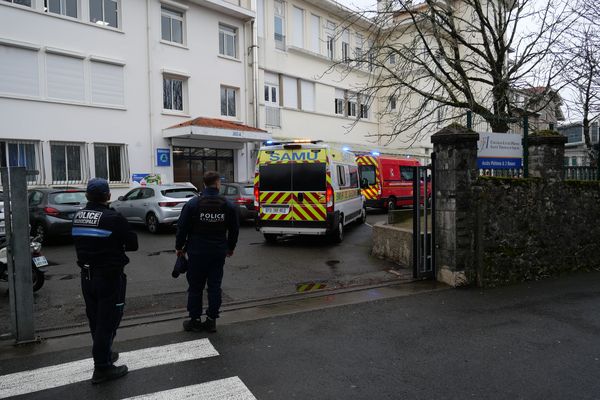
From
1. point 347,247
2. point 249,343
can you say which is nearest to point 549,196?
point 347,247

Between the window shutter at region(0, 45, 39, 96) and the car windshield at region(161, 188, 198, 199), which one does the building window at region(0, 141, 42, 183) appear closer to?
the window shutter at region(0, 45, 39, 96)

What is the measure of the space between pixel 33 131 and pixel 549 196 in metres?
16.1

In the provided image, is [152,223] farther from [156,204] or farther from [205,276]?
[205,276]

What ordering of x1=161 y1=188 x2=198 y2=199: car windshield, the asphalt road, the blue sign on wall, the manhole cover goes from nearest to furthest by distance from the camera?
the asphalt road
the manhole cover
x1=161 y1=188 x2=198 y2=199: car windshield
the blue sign on wall

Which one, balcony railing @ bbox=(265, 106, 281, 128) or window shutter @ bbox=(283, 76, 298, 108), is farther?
window shutter @ bbox=(283, 76, 298, 108)

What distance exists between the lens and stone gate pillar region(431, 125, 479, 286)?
7656 millimetres

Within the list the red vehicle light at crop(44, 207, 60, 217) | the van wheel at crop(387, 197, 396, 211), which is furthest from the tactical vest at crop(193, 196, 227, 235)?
the van wheel at crop(387, 197, 396, 211)

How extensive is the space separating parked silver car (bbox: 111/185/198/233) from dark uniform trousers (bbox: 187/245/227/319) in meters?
8.84

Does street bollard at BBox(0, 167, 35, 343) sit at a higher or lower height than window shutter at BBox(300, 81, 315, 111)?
lower

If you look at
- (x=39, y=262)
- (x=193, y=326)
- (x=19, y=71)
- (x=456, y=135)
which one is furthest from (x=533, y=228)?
(x=19, y=71)

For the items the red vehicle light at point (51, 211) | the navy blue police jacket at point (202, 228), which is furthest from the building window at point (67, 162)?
the navy blue police jacket at point (202, 228)

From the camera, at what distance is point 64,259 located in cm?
1026

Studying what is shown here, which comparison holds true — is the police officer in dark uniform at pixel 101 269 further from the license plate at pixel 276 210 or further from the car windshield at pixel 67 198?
the car windshield at pixel 67 198

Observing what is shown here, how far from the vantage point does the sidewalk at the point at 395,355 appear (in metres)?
3.91
